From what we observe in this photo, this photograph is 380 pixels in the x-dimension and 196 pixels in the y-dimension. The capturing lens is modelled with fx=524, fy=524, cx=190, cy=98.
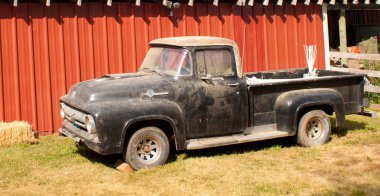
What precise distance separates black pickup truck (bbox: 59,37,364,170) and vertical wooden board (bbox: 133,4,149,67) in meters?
2.74

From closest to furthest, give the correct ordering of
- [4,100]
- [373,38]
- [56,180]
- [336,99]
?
[56,180] < [336,99] < [4,100] < [373,38]

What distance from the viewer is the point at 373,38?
1769 centimetres

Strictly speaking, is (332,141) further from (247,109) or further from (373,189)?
(373,189)

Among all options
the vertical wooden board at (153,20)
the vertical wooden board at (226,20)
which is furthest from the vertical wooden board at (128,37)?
the vertical wooden board at (226,20)

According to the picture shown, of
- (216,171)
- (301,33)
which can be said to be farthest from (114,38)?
(301,33)

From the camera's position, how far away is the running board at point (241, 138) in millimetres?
8336

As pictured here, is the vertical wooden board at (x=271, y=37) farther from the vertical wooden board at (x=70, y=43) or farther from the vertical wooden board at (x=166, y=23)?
the vertical wooden board at (x=70, y=43)

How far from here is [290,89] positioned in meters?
9.25

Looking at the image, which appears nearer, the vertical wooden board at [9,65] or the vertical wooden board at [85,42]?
the vertical wooden board at [9,65]

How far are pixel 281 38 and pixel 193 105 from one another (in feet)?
20.5

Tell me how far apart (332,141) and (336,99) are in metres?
0.85

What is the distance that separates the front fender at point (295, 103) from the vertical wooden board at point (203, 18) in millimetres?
4126

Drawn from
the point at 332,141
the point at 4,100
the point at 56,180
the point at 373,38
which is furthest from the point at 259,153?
the point at 373,38

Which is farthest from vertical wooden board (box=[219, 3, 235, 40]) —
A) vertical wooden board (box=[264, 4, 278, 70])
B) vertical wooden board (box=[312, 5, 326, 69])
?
vertical wooden board (box=[312, 5, 326, 69])
